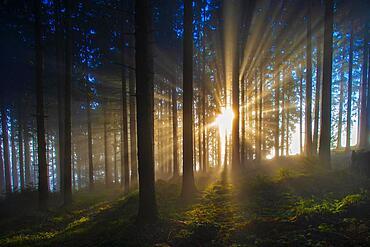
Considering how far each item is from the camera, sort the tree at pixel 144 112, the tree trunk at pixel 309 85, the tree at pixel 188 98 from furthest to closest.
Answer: the tree trunk at pixel 309 85
the tree at pixel 188 98
the tree at pixel 144 112

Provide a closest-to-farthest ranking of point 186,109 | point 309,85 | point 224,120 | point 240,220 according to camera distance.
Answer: point 240,220
point 186,109
point 309,85
point 224,120

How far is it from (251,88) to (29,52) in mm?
23174

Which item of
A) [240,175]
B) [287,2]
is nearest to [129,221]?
[240,175]

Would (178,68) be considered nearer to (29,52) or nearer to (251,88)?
(251,88)

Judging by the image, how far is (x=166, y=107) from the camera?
33406 mm

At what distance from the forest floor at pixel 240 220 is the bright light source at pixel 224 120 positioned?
51.7 feet

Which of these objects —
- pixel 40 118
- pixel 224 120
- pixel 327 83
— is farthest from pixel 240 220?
pixel 224 120

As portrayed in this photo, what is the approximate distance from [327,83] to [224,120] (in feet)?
57.4

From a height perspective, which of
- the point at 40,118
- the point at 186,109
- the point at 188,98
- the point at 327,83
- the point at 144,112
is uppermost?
the point at 327,83

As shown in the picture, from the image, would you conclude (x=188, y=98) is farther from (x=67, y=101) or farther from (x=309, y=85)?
(x=309, y=85)

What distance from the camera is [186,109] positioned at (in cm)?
1145

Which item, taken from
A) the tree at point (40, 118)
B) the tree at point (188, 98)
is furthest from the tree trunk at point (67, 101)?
the tree at point (188, 98)

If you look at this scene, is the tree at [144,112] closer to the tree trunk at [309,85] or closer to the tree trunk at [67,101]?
the tree trunk at [67,101]

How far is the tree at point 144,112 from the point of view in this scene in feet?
24.6
